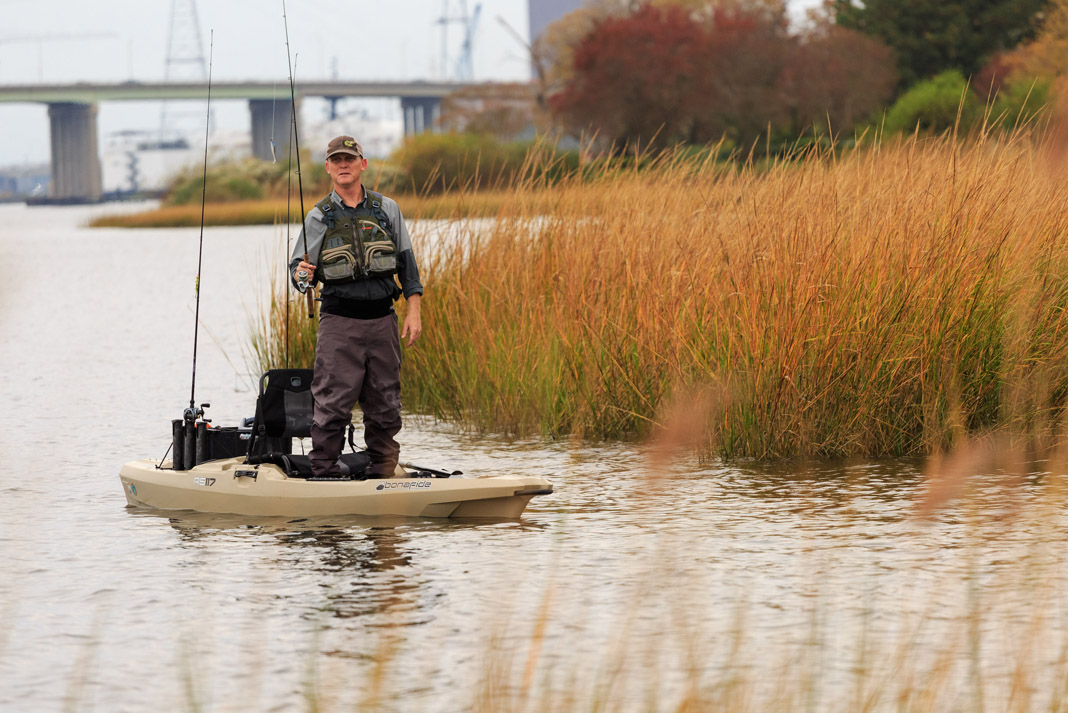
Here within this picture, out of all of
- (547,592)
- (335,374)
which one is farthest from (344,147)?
(547,592)

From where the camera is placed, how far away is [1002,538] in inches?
279

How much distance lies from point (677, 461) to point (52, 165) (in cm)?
10140

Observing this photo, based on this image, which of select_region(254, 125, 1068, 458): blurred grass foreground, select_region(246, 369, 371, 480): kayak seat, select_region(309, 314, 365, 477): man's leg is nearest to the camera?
select_region(309, 314, 365, 477): man's leg

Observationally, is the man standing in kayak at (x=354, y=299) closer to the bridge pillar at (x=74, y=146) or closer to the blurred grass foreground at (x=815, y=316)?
the blurred grass foreground at (x=815, y=316)

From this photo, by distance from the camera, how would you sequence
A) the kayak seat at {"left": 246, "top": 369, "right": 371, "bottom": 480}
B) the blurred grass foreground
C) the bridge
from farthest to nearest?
the bridge → the blurred grass foreground → the kayak seat at {"left": 246, "top": 369, "right": 371, "bottom": 480}

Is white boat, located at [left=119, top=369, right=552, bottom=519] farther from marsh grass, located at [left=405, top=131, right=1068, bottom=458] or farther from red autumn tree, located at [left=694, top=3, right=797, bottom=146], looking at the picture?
red autumn tree, located at [left=694, top=3, right=797, bottom=146]

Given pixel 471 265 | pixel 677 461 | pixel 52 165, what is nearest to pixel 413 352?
pixel 471 265

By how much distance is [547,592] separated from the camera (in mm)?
3768

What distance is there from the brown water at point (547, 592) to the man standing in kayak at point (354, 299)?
562 mm

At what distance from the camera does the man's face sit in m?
7.62

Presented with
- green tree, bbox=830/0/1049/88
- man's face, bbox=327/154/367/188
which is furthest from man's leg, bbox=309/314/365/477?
green tree, bbox=830/0/1049/88

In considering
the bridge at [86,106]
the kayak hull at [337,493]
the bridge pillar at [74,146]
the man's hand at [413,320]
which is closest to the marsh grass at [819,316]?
the kayak hull at [337,493]

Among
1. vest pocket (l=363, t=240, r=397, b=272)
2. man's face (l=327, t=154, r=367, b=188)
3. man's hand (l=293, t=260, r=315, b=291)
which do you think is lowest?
man's hand (l=293, t=260, r=315, b=291)

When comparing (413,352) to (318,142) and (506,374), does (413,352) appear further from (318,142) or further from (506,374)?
(318,142)
